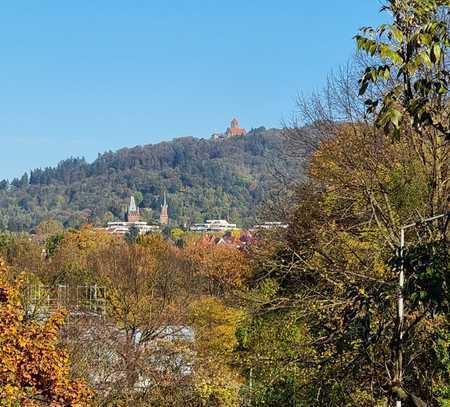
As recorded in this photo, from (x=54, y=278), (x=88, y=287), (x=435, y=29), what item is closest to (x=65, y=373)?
(x=435, y=29)

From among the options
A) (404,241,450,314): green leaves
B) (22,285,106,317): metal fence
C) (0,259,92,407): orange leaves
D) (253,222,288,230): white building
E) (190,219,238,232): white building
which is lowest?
(22,285,106,317): metal fence

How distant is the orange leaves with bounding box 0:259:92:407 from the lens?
332 inches

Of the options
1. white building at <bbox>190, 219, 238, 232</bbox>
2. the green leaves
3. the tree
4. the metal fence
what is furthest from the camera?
white building at <bbox>190, 219, 238, 232</bbox>

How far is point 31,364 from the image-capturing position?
864 cm

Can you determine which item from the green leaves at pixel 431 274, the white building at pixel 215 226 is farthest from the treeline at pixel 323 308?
the white building at pixel 215 226

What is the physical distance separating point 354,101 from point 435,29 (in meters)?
14.9

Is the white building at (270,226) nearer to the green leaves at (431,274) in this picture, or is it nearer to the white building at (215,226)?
the green leaves at (431,274)

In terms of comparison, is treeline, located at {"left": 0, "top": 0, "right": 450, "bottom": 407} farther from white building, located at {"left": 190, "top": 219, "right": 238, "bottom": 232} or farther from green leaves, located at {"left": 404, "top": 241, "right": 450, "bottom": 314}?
white building, located at {"left": 190, "top": 219, "right": 238, "bottom": 232}

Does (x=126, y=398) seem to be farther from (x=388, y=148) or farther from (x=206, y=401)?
(x=388, y=148)

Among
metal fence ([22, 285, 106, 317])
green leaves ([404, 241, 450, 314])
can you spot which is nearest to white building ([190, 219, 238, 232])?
metal fence ([22, 285, 106, 317])

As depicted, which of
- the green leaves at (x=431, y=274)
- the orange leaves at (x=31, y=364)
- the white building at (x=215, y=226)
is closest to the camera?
the green leaves at (x=431, y=274)

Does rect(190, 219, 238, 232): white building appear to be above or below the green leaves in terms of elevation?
above

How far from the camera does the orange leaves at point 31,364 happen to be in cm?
842

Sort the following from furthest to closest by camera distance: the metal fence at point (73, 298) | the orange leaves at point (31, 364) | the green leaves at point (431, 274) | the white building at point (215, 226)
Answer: the white building at point (215, 226), the metal fence at point (73, 298), the orange leaves at point (31, 364), the green leaves at point (431, 274)
